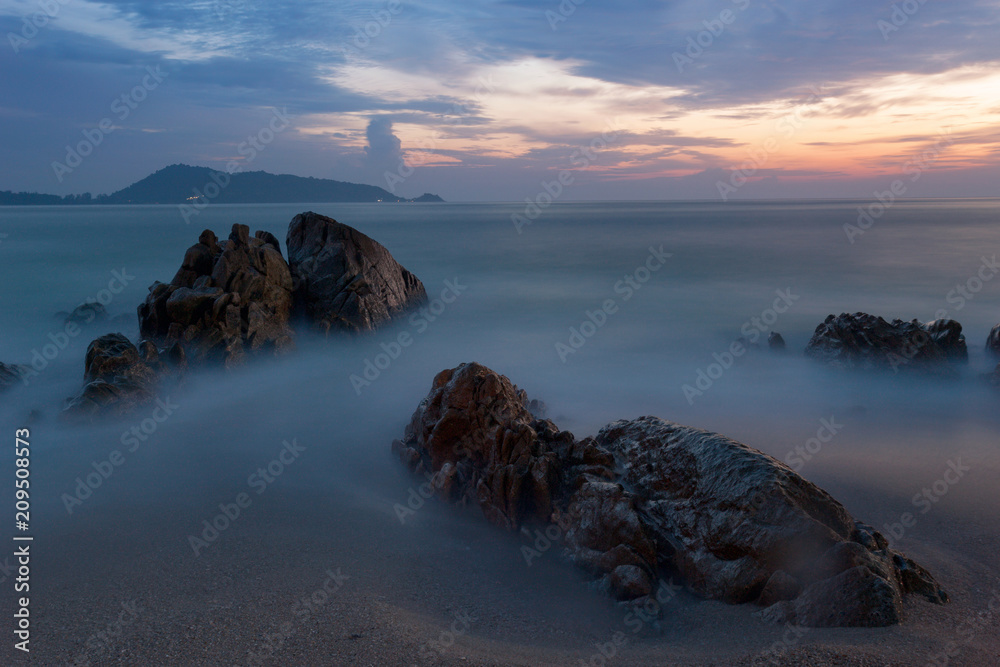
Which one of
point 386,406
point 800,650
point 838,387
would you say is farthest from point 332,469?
point 838,387

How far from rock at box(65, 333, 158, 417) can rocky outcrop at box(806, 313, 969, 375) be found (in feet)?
48.2

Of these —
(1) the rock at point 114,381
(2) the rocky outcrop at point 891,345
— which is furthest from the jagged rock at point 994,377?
(1) the rock at point 114,381

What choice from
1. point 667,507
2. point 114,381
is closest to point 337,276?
point 114,381

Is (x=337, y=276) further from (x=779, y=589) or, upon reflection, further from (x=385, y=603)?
(x=779, y=589)

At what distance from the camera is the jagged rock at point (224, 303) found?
13.0 m

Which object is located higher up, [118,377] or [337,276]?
[337,276]

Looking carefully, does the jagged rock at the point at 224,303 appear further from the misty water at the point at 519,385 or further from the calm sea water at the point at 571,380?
the calm sea water at the point at 571,380

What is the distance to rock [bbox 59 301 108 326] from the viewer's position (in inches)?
695

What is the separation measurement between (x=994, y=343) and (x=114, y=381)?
1955 cm

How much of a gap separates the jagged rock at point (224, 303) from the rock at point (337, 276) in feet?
2.48

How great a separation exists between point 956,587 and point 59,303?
2637cm

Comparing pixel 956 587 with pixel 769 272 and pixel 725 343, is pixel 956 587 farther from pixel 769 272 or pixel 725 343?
pixel 769 272

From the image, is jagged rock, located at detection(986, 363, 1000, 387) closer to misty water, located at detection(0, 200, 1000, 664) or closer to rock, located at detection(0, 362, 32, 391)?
misty water, located at detection(0, 200, 1000, 664)

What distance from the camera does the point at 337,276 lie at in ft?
52.3
